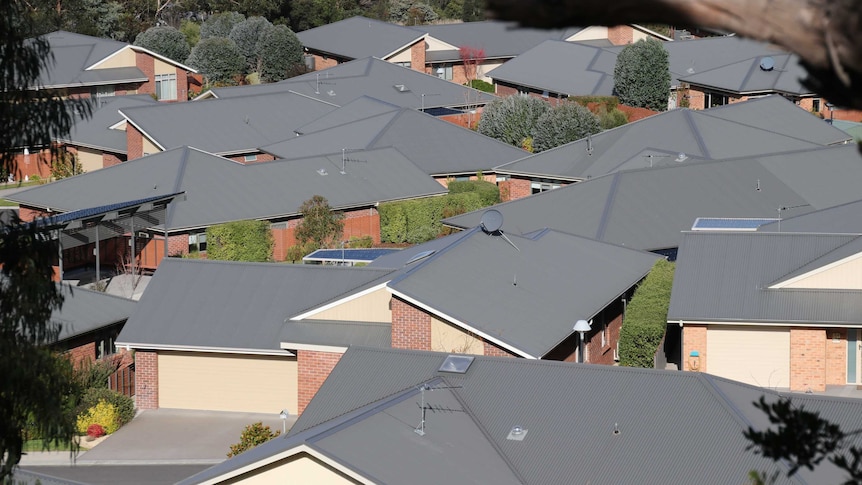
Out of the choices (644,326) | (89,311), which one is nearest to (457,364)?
(644,326)

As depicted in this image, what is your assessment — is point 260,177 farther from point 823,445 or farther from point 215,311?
point 823,445

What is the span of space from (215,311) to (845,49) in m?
31.4

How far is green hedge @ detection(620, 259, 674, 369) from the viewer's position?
3512 cm

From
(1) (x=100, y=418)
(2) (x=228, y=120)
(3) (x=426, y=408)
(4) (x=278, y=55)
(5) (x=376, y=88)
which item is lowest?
(1) (x=100, y=418)

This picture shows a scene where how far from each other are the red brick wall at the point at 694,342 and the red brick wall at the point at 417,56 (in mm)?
62831

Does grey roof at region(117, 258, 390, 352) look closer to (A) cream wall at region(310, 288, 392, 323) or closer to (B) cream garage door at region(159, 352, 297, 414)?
(A) cream wall at region(310, 288, 392, 323)

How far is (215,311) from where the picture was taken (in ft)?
122

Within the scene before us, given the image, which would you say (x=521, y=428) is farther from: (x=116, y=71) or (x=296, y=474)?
(x=116, y=71)

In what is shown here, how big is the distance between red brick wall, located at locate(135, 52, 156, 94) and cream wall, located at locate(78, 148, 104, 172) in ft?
53.6

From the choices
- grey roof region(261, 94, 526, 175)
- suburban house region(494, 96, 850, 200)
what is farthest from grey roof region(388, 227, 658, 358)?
grey roof region(261, 94, 526, 175)

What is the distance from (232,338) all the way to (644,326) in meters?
10.5

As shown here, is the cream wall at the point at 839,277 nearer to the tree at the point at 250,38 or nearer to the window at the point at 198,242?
the window at the point at 198,242

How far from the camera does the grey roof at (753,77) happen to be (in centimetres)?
7369

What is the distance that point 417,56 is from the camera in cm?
9606
